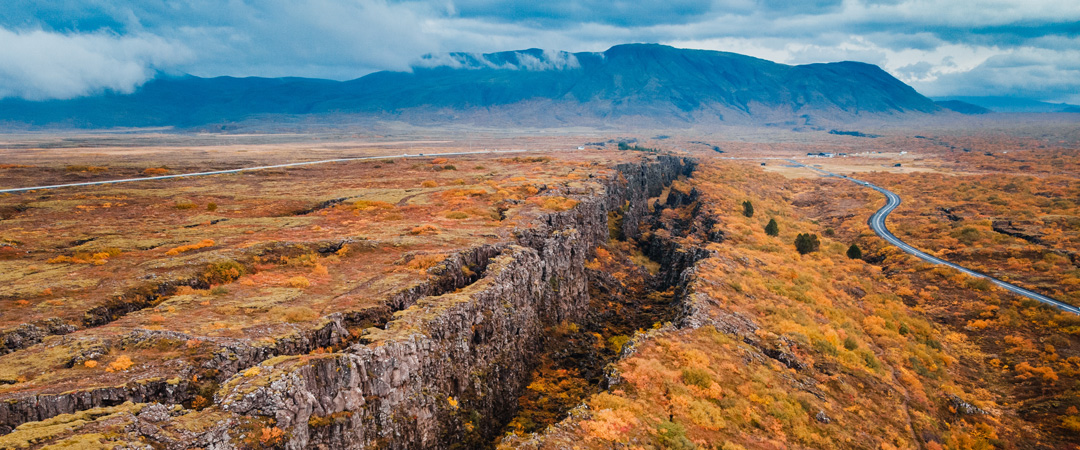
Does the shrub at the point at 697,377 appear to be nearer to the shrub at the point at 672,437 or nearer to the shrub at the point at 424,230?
the shrub at the point at 672,437

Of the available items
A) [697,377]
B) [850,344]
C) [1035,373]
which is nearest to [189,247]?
[697,377]

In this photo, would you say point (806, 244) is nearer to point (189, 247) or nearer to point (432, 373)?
point (432, 373)

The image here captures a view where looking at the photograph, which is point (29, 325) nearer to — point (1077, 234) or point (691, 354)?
point (691, 354)

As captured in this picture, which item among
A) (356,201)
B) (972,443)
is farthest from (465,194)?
(972,443)

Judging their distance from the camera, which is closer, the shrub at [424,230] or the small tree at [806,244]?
the shrub at [424,230]

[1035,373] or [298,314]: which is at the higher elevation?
[298,314]

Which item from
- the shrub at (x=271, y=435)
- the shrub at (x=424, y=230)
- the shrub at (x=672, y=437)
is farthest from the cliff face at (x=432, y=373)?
the shrub at (x=672, y=437)

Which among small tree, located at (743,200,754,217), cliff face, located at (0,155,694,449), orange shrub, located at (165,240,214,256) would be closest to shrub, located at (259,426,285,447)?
cliff face, located at (0,155,694,449)

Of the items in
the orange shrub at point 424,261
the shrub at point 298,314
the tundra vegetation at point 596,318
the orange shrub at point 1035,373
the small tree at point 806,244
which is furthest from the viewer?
the small tree at point 806,244

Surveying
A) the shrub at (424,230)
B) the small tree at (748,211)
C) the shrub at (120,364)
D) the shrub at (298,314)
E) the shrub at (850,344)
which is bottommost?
the shrub at (850,344)
